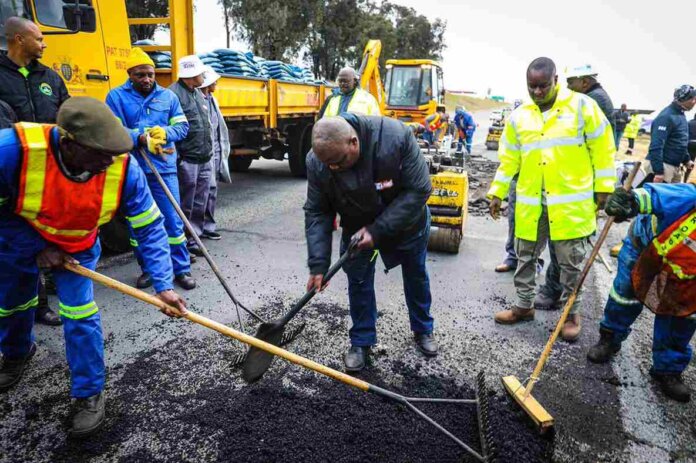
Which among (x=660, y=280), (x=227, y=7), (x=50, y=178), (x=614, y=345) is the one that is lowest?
(x=614, y=345)

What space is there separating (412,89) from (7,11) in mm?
10391

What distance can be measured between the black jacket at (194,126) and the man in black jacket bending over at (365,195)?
230 centimetres

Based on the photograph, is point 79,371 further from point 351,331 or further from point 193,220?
point 193,220

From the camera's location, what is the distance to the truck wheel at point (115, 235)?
4516 millimetres

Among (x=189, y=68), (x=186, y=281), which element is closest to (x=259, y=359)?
(x=186, y=281)

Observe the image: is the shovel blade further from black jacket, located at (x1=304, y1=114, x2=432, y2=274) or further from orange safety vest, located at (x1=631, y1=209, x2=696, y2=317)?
orange safety vest, located at (x1=631, y1=209, x2=696, y2=317)

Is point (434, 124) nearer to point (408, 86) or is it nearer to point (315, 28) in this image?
point (408, 86)

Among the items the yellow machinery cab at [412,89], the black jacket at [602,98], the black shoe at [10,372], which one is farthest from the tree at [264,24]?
the black shoe at [10,372]

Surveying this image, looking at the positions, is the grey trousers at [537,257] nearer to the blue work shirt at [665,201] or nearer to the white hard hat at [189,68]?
the blue work shirt at [665,201]

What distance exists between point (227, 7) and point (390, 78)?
13413 millimetres

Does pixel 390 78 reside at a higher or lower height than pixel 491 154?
higher

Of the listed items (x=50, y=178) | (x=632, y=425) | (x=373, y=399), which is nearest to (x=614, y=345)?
(x=632, y=425)

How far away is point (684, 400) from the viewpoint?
8.68 feet

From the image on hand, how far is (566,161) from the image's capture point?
9.91 feet
